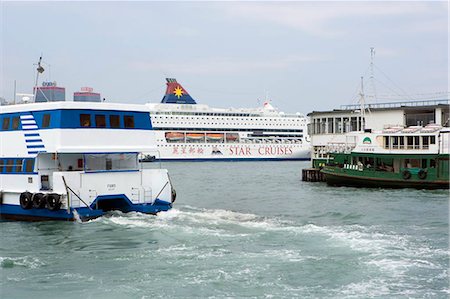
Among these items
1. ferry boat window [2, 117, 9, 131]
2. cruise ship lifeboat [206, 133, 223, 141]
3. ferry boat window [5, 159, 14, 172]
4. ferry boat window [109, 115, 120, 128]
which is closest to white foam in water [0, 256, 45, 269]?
ferry boat window [109, 115, 120, 128]

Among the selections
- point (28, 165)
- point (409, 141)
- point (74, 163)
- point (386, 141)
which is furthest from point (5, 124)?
point (409, 141)

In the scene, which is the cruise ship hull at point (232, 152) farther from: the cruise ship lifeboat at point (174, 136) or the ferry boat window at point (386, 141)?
the ferry boat window at point (386, 141)

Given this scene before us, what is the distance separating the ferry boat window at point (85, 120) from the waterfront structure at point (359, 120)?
2232 cm

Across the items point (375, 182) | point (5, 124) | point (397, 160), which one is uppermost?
point (5, 124)

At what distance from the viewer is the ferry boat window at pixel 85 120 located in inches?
734

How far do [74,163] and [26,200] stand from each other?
1.98 metres

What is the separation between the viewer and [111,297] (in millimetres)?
10875

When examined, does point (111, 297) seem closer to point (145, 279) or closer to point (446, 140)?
point (145, 279)

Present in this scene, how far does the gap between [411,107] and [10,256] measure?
32.1m

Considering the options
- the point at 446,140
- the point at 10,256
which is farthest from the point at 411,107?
the point at 10,256

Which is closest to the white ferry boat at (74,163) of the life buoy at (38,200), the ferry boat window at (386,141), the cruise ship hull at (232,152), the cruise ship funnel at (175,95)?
the life buoy at (38,200)

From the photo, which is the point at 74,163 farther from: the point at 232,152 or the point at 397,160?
the point at 232,152

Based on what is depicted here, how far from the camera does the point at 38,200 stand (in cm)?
1853

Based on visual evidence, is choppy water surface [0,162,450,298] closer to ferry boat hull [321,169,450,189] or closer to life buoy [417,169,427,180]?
ferry boat hull [321,169,450,189]
